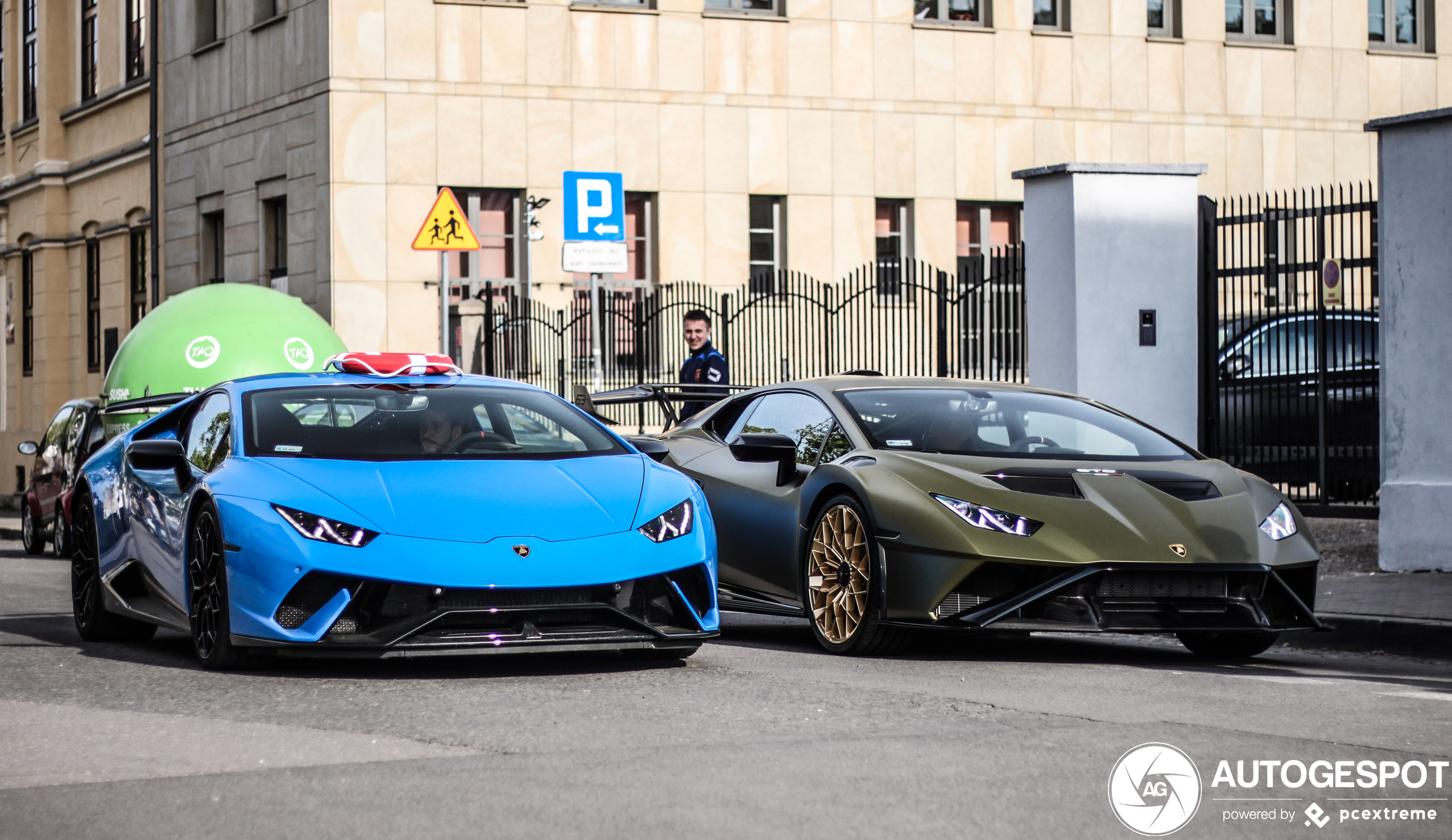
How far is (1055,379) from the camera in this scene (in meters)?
16.3

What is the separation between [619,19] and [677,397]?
1670 centimetres

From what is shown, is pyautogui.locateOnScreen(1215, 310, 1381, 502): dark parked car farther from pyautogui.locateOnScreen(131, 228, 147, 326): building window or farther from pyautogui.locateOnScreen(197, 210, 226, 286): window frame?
pyautogui.locateOnScreen(131, 228, 147, 326): building window

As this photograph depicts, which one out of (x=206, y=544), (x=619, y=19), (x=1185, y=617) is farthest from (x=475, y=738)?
(x=619, y=19)

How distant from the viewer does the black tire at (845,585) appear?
9.02 metres

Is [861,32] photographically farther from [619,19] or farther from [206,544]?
[206,544]

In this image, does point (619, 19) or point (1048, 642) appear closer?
point (1048, 642)

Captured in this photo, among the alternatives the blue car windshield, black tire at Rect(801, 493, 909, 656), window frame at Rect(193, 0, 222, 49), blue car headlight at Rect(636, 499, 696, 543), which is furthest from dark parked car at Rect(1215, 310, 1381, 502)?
window frame at Rect(193, 0, 222, 49)

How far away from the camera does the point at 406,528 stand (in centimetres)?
783

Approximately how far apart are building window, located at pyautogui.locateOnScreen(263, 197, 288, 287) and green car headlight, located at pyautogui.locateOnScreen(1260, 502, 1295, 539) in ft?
72.0

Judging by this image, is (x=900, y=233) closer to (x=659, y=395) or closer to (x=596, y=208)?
(x=596, y=208)

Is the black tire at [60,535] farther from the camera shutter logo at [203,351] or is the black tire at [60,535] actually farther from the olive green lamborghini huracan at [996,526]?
the olive green lamborghini huracan at [996,526]

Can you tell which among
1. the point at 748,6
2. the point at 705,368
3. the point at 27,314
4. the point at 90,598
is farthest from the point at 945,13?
the point at 90,598

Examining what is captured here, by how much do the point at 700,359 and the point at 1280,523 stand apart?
859cm

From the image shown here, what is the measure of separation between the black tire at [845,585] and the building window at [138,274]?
2696 centimetres
